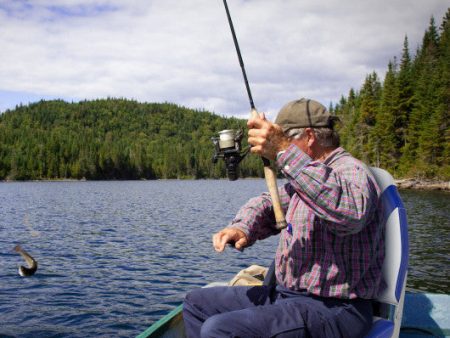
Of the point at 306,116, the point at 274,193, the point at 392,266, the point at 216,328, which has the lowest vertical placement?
the point at 216,328

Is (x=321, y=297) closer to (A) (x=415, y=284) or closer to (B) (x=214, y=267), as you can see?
(A) (x=415, y=284)

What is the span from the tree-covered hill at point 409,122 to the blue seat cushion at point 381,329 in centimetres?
5248

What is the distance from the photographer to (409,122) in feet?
211

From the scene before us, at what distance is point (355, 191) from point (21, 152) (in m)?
160

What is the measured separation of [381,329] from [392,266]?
0.46 metres

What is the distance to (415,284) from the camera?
12.7 metres

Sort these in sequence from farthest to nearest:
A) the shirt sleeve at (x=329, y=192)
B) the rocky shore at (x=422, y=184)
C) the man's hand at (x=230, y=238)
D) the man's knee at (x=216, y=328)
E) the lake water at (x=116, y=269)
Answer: the rocky shore at (x=422, y=184) → the lake water at (x=116, y=269) → the man's hand at (x=230, y=238) → the man's knee at (x=216, y=328) → the shirt sleeve at (x=329, y=192)

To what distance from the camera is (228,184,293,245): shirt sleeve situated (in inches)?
154

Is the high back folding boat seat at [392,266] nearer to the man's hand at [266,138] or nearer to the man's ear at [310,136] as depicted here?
the man's ear at [310,136]

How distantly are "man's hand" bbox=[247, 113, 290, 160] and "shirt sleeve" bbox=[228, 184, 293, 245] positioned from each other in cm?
107

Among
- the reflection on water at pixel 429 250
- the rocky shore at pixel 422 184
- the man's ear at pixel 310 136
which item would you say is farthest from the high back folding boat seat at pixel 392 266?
the rocky shore at pixel 422 184

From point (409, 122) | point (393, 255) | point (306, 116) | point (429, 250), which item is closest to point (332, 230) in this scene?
point (393, 255)

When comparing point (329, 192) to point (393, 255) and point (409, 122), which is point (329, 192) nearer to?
point (393, 255)

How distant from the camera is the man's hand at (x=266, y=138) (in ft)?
9.56
